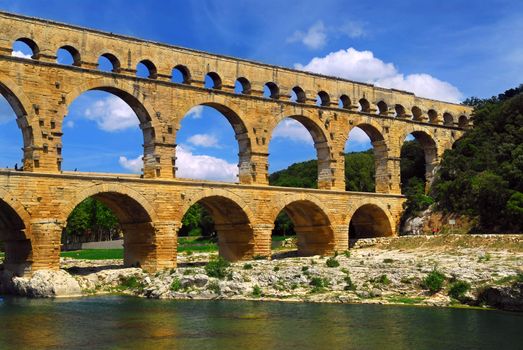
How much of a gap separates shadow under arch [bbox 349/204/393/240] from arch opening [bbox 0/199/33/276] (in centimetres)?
2147

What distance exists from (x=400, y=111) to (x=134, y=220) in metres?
20.7

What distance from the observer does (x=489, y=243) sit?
1244 inches

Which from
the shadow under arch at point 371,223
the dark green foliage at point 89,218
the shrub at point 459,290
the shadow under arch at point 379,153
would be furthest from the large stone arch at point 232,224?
the dark green foliage at point 89,218

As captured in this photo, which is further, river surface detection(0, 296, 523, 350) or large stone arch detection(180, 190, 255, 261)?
large stone arch detection(180, 190, 255, 261)

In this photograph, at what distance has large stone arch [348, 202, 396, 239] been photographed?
138 feet

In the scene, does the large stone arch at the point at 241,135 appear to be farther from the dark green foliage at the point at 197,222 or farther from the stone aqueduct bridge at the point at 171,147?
the dark green foliage at the point at 197,222

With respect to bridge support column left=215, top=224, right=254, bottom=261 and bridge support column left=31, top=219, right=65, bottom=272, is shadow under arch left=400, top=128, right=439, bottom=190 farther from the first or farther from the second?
bridge support column left=31, top=219, right=65, bottom=272

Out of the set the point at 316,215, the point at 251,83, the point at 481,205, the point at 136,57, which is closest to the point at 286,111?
the point at 251,83

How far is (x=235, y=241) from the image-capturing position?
36062mm

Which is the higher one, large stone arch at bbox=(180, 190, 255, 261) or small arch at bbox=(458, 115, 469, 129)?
small arch at bbox=(458, 115, 469, 129)

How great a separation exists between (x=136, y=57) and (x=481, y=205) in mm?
20280

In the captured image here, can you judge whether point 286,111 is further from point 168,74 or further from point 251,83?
point 168,74

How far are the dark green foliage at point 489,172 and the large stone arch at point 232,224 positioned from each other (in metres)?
12.9

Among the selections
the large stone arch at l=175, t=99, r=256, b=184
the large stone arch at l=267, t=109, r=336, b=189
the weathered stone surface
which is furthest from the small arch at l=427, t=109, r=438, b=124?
the weathered stone surface
